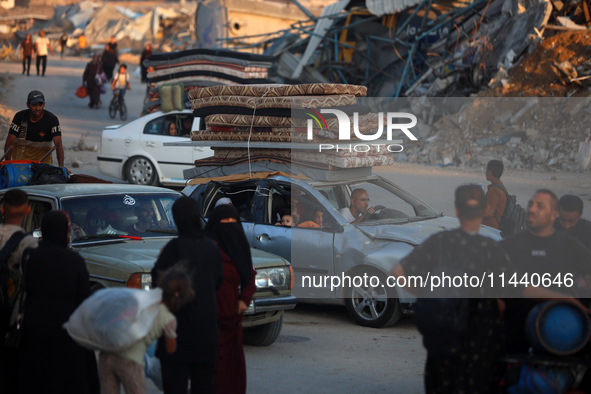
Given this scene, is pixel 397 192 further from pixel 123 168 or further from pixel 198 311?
pixel 123 168

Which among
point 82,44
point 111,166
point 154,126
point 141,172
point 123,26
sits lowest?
point 141,172

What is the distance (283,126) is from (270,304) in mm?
2689

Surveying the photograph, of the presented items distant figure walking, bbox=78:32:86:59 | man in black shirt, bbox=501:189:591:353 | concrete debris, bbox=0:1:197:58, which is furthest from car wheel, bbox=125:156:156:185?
distant figure walking, bbox=78:32:86:59

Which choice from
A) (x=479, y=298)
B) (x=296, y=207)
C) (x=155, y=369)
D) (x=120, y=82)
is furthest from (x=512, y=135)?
(x=155, y=369)

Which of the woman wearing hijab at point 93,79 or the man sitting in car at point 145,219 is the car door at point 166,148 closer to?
the man sitting in car at point 145,219

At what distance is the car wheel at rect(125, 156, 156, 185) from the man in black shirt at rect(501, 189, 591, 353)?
11.1 m

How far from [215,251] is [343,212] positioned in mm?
4153

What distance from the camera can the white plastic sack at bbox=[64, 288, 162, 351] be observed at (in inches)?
160

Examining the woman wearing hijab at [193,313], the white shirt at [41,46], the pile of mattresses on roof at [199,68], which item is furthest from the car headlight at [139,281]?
the white shirt at [41,46]

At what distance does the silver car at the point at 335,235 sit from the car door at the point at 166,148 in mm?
5741

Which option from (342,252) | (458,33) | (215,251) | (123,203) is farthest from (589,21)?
(215,251)

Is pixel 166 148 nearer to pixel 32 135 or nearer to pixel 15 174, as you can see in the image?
pixel 32 135

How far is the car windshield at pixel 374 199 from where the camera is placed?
28.0 ft

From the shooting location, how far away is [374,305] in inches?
305
